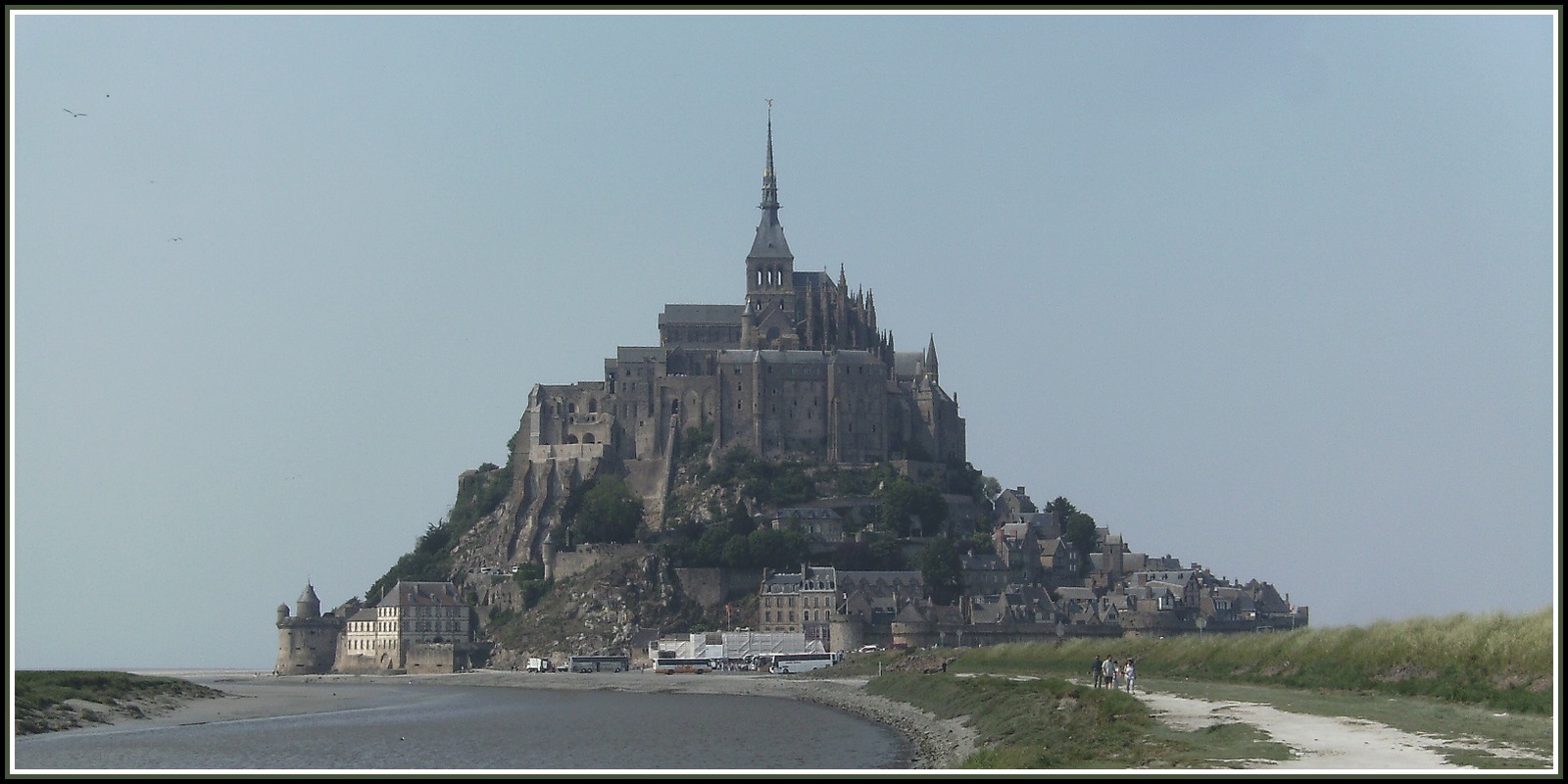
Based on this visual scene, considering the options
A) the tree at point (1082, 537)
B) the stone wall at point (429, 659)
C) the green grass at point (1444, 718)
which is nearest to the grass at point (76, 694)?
the stone wall at point (429, 659)

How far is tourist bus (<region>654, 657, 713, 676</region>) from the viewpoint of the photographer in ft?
343

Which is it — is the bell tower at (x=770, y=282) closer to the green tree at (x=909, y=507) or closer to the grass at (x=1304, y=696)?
the green tree at (x=909, y=507)

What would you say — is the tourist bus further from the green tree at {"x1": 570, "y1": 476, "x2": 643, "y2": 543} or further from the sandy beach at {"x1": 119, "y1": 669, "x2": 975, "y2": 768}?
the green tree at {"x1": 570, "y1": 476, "x2": 643, "y2": 543}

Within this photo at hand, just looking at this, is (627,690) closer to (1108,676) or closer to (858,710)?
(858,710)

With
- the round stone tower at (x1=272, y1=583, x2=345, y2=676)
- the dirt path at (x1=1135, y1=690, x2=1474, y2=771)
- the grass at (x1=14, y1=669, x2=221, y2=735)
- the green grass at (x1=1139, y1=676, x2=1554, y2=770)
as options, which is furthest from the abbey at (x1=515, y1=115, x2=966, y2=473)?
the dirt path at (x1=1135, y1=690, x2=1474, y2=771)

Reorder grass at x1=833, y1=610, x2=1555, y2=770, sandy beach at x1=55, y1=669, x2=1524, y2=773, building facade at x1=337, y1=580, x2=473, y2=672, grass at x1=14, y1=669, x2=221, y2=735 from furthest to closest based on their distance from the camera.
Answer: building facade at x1=337, y1=580, x2=473, y2=672 → grass at x1=14, y1=669, x2=221, y2=735 → grass at x1=833, y1=610, x2=1555, y2=770 → sandy beach at x1=55, y1=669, x2=1524, y2=773

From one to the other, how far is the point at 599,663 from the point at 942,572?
70.2ft

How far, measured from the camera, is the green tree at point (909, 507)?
12006 cm

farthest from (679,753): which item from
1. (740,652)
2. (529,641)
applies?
(529,641)

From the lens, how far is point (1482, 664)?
3831cm

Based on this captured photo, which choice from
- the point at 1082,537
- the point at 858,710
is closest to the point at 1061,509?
the point at 1082,537

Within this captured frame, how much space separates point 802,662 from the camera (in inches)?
4119

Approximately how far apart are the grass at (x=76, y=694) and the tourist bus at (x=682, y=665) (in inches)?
1090

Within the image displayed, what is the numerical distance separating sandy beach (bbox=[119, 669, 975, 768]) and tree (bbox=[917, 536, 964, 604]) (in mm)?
16659
